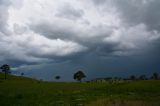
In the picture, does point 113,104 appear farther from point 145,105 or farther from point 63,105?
point 63,105

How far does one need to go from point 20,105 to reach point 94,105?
11.3 metres

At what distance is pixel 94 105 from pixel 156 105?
741 centimetres

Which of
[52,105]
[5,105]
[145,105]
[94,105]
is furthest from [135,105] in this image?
[5,105]

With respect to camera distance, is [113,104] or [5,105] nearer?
[113,104]

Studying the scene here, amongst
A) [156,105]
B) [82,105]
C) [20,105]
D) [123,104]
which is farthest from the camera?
[20,105]

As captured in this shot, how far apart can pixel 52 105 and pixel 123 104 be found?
10.4 meters

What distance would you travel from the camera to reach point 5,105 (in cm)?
4512

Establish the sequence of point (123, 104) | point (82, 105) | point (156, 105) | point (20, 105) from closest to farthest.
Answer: point (156, 105) → point (123, 104) → point (82, 105) → point (20, 105)

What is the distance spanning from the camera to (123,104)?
121 feet

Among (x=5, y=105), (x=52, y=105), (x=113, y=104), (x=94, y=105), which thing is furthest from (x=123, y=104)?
(x=5, y=105)

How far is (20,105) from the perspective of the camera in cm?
4375

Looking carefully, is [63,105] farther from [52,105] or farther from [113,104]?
[113,104]

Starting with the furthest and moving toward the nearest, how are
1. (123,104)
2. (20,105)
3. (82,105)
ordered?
(20,105) → (82,105) → (123,104)

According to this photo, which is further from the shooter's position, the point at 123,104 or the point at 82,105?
the point at 82,105
